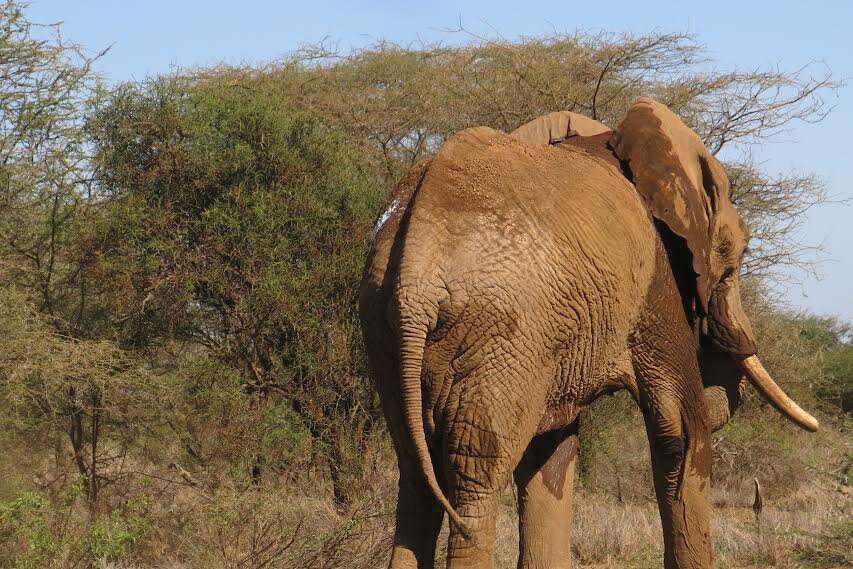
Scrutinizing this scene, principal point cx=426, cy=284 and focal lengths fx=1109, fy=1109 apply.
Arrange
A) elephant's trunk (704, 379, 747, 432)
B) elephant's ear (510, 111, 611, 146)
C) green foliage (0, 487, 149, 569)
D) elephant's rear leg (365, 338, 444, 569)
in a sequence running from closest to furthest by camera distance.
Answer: elephant's rear leg (365, 338, 444, 569), elephant's ear (510, 111, 611, 146), elephant's trunk (704, 379, 747, 432), green foliage (0, 487, 149, 569)

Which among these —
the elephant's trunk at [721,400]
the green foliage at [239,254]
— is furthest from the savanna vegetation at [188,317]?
the elephant's trunk at [721,400]

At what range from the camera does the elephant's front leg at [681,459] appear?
18.0 feet

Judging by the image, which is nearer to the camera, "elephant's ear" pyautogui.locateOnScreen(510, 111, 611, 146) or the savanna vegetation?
"elephant's ear" pyautogui.locateOnScreen(510, 111, 611, 146)

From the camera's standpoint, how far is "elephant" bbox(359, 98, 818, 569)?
172 inches

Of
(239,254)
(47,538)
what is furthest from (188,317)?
(47,538)

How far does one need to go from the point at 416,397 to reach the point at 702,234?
2.11 meters

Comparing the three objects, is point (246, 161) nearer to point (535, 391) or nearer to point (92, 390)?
point (92, 390)

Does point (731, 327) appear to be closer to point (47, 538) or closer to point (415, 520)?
point (415, 520)

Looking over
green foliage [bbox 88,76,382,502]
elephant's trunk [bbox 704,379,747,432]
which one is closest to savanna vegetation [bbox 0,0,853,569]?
green foliage [bbox 88,76,382,502]

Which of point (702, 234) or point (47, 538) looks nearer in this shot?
point (702, 234)

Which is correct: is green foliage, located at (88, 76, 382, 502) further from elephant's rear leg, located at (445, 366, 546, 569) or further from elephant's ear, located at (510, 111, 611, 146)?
elephant's rear leg, located at (445, 366, 546, 569)

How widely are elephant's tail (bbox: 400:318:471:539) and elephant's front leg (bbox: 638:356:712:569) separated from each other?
150 cm

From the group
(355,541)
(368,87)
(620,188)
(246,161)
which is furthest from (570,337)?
(368,87)

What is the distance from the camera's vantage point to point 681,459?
18.8 feet
